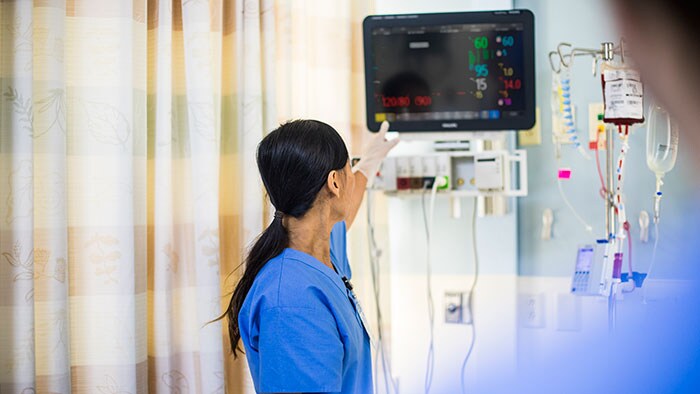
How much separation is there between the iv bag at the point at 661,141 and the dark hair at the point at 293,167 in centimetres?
109

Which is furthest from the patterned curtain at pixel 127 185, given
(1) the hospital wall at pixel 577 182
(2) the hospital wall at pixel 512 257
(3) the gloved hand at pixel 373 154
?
(1) the hospital wall at pixel 577 182

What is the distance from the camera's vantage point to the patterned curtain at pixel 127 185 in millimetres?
1533

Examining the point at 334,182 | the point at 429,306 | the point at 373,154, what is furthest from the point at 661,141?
the point at 334,182

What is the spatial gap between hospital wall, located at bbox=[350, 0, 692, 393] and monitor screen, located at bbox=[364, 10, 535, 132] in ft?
1.42

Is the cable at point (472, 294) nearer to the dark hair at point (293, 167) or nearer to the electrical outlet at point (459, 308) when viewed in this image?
the electrical outlet at point (459, 308)

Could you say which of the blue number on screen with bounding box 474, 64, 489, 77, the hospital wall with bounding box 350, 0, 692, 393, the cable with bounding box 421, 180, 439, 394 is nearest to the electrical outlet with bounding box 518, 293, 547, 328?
the hospital wall with bounding box 350, 0, 692, 393

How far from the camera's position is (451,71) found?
6.92 ft

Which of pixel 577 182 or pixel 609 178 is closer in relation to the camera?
pixel 609 178

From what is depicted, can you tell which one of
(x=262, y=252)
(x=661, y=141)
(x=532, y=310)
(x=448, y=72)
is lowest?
(x=532, y=310)

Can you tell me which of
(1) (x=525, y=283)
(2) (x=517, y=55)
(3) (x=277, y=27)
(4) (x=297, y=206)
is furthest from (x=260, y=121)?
(1) (x=525, y=283)

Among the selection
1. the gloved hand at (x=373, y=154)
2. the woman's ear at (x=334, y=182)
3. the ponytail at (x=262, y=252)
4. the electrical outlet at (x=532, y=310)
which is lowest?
the electrical outlet at (x=532, y=310)

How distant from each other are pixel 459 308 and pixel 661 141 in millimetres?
879

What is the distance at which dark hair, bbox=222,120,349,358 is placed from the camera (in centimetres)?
133

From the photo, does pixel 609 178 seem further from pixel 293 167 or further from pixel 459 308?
pixel 293 167
